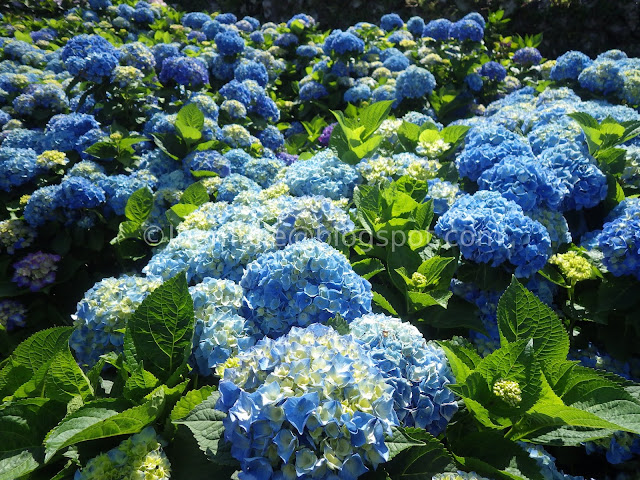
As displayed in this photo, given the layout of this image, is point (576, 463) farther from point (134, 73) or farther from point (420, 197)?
point (134, 73)

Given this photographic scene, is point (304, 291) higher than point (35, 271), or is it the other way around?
point (304, 291)

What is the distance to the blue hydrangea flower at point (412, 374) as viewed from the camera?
4.61ft

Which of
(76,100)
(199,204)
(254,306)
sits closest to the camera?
(254,306)

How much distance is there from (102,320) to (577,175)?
2.45 meters

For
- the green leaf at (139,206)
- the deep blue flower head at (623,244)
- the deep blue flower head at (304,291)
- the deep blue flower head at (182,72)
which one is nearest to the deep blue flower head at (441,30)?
the deep blue flower head at (182,72)

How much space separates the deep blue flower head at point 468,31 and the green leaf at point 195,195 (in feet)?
13.1

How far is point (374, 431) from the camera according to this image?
1.09 metres

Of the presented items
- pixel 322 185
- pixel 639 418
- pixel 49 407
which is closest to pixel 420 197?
pixel 322 185

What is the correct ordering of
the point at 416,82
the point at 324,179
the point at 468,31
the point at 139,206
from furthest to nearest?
the point at 468,31
the point at 416,82
the point at 139,206
the point at 324,179

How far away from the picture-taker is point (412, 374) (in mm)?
1431

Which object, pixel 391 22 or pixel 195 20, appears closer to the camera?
pixel 195 20

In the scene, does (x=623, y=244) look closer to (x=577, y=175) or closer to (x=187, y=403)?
(x=577, y=175)

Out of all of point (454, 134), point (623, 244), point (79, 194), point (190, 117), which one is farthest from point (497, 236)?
point (79, 194)

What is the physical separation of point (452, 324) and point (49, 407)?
1.51 m
